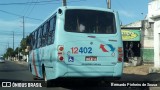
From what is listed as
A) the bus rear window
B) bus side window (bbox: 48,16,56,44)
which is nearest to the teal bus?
the bus rear window

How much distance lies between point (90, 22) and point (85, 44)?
0.86 m

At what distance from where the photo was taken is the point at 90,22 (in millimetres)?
14266

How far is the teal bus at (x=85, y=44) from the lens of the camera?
1382cm

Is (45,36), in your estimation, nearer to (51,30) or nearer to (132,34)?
(51,30)

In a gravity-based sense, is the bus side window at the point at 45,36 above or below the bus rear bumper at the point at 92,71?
above

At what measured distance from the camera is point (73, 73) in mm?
13766

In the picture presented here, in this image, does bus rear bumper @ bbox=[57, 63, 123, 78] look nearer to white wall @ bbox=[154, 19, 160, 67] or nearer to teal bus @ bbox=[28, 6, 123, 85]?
teal bus @ bbox=[28, 6, 123, 85]

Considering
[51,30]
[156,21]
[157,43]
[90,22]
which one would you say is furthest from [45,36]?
[156,21]

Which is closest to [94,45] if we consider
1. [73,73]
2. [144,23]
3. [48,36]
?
[73,73]

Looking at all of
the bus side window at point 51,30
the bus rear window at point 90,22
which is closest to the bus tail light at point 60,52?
the bus rear window at point 90,22

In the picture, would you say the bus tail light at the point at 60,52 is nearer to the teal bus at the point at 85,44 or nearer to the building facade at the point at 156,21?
the teal bus at the point at 85,44

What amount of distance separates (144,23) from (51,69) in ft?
104

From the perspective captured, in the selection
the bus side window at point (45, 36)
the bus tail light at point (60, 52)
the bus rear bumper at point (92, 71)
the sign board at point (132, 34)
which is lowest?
the bus rear bumper at point (92, 71)

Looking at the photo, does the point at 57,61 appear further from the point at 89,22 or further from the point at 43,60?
the point at 43,60
